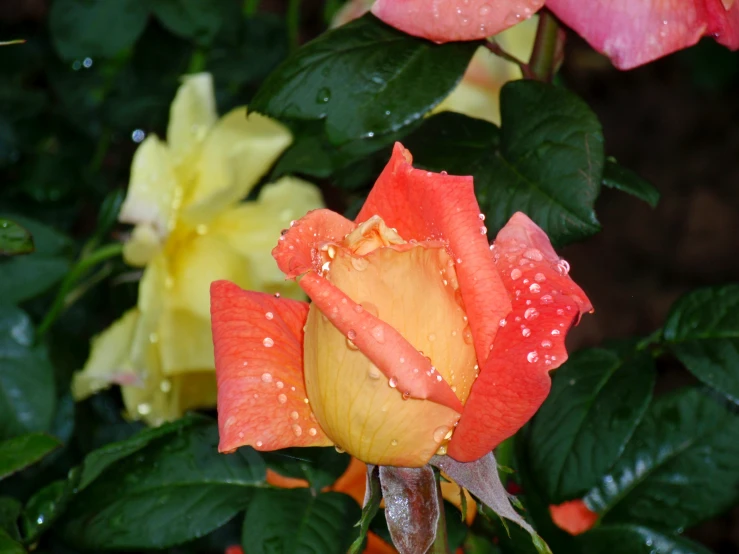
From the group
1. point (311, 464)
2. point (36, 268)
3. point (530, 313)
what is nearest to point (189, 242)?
point (36, 268)

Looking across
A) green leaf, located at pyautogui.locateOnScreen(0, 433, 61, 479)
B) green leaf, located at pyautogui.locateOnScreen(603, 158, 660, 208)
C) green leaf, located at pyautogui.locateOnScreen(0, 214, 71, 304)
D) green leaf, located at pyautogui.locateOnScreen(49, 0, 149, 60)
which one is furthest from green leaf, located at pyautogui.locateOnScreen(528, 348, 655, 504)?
green leaf, located at pyautogui.locateOnScreen(49, 0, 149, 60)

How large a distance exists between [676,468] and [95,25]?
0.79 meters

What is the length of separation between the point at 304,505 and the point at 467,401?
0.74ft

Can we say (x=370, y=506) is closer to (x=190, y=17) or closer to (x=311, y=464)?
(x=311, y=464)

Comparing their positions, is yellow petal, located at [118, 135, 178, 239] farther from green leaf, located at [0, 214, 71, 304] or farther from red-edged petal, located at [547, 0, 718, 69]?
red-edged petal, located at [547, 0, 718, 69]

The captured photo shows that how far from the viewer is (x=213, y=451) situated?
72cm

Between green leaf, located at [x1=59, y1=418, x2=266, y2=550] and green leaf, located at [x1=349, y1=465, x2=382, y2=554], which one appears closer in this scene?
green leaf, located at [x1=349, y1=465, x2=382, y2=554]

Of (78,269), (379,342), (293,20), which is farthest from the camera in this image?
(293,20)

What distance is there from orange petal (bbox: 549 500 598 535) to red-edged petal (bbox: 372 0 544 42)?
0.46m

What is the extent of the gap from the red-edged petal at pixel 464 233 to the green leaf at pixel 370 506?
3.7 inches

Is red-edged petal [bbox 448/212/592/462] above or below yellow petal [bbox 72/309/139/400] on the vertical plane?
above

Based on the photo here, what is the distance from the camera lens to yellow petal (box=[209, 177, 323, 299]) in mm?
937

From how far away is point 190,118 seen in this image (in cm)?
97

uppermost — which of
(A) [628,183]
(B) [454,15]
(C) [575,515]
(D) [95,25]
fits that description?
(B) [454,15]
